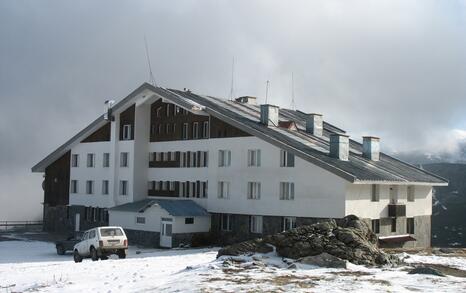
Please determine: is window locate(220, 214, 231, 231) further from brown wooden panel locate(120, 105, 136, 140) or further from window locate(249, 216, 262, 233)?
brown wooden panel locate(120, 105, 136, 140)

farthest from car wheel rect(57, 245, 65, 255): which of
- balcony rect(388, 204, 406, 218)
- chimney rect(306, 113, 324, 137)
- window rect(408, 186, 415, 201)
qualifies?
window rect(408, 186, 415, 201)

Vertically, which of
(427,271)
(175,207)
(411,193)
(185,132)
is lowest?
(427,271)

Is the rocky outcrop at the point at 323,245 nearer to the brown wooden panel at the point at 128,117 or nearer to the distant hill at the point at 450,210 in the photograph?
the brown wooden panel at the point at 128,117

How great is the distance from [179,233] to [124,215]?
697cm

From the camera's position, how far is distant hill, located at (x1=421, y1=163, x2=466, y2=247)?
85625mm

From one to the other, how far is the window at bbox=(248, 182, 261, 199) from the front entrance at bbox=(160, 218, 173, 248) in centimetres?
617

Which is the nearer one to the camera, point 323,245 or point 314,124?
A: point 323,245

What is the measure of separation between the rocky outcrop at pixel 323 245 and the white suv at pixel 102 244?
33.5 feet

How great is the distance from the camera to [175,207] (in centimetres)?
4456

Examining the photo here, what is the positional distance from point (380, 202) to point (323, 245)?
64.7 ft

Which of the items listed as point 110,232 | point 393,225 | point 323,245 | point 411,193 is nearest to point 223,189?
point 393,225

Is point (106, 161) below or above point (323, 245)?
above

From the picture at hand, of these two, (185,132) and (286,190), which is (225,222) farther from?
(185,132)

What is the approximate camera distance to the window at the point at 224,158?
44.1m
